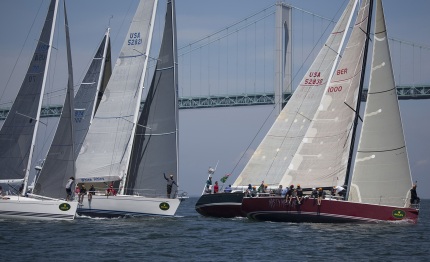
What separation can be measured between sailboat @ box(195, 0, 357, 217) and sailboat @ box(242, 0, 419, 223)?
2.56 meters

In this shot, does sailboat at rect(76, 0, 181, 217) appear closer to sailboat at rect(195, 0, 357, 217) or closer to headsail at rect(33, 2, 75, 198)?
headsail at rect(33, 2, 75, 198)

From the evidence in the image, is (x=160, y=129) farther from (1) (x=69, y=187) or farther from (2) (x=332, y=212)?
(2) (x=332, y=212)

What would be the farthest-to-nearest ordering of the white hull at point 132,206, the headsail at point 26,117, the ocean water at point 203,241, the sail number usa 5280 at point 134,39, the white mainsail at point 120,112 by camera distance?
the sail number usa 5280 at point 134,39, the white mainsail at point 120,112, the white hull at point 132,206, the headsail at point 26,117, the ocean water at point 203,241

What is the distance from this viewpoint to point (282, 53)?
161 ft

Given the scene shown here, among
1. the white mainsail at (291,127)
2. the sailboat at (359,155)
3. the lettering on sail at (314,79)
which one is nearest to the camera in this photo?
the sailboat at (359,155)

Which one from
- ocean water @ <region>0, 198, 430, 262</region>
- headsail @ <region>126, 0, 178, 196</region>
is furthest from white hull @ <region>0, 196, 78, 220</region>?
headsail @ <region>126, 0, 178, 196</region>

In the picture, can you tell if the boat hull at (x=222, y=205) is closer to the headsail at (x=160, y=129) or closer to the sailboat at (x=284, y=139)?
the sailboat at (x=284, y=139)

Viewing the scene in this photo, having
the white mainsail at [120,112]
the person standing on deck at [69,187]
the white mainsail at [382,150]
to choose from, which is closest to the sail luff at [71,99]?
the person standing on deck at [69,187]

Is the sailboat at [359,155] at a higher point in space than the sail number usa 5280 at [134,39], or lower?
lower

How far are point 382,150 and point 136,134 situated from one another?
18.3ft

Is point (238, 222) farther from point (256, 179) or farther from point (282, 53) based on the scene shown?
point (282, 53)

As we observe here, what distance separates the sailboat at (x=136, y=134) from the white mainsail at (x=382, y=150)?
4.06 m

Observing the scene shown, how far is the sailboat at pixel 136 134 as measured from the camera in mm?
20641

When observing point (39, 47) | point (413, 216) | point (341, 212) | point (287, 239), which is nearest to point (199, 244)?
point (287, 239)
